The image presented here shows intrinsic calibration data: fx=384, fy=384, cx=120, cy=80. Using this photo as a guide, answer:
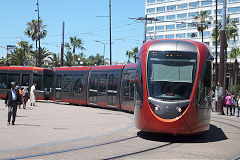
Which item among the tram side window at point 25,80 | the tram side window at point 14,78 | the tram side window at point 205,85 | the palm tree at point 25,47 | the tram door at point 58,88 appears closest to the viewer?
the tram side window at point 205,85

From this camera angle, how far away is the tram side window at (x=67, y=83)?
2924 cm

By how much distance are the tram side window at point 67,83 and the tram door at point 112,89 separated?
18.2ft

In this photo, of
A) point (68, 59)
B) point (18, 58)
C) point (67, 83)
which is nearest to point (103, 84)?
point (67, 83)

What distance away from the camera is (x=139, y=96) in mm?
11234

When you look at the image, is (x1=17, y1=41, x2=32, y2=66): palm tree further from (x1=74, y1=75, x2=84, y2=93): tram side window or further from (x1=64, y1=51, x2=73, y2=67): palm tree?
(x1=74, y1=75, x2=84, y2=93): tram side window

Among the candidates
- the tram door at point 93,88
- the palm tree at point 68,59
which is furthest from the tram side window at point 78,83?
the palm tree at point 68,59

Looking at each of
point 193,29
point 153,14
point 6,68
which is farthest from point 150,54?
point 153,14

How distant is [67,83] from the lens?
1163 inches

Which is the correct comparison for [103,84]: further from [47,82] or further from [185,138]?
[185,138]

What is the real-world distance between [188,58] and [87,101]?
17480mm

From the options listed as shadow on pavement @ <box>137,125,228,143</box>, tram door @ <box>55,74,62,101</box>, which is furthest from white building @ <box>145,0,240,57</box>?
shadow on pavement @ <box>137,125,228,143</box>

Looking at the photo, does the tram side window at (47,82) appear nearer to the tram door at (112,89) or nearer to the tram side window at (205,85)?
the tram door at (112,89)

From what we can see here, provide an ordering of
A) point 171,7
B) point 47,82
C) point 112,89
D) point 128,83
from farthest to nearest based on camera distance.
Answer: point 171,7
point 47,82
point 112,89
point 128,83

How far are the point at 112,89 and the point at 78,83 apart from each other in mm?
5019
